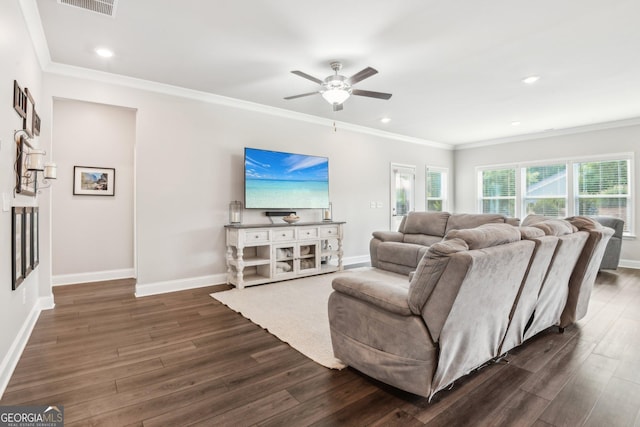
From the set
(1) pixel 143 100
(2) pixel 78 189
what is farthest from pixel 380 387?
(2) pixel 78 189

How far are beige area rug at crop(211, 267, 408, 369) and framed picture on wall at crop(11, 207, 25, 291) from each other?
1.80 m

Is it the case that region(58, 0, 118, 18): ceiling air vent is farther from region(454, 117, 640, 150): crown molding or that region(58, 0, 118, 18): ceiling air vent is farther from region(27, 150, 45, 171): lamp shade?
region(454, 117, 640, 150): crown molding

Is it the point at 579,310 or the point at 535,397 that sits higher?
the point at 579,310

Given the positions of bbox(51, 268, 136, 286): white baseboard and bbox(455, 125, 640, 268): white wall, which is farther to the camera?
bbox(455, 125, 640, 268): white wall

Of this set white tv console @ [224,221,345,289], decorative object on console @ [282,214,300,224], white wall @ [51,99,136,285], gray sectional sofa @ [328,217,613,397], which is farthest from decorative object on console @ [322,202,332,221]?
gray sectional sofa @ [328,217,613,397]

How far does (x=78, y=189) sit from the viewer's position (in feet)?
15.7

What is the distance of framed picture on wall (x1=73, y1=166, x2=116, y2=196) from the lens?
4789mm

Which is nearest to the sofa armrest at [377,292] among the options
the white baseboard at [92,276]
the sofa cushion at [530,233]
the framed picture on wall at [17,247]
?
the sofa cushion at [530,233]

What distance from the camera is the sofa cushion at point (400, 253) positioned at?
4.71 meters

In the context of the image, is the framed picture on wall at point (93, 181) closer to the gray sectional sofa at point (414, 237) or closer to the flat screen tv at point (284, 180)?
the flat screen tv at point (284, 180)

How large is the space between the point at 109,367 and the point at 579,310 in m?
3.85

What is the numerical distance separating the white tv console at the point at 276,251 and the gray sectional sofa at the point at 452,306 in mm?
2423

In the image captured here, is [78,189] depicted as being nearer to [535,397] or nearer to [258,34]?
[258,34]

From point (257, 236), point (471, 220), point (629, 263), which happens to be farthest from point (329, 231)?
point (629, 263)
